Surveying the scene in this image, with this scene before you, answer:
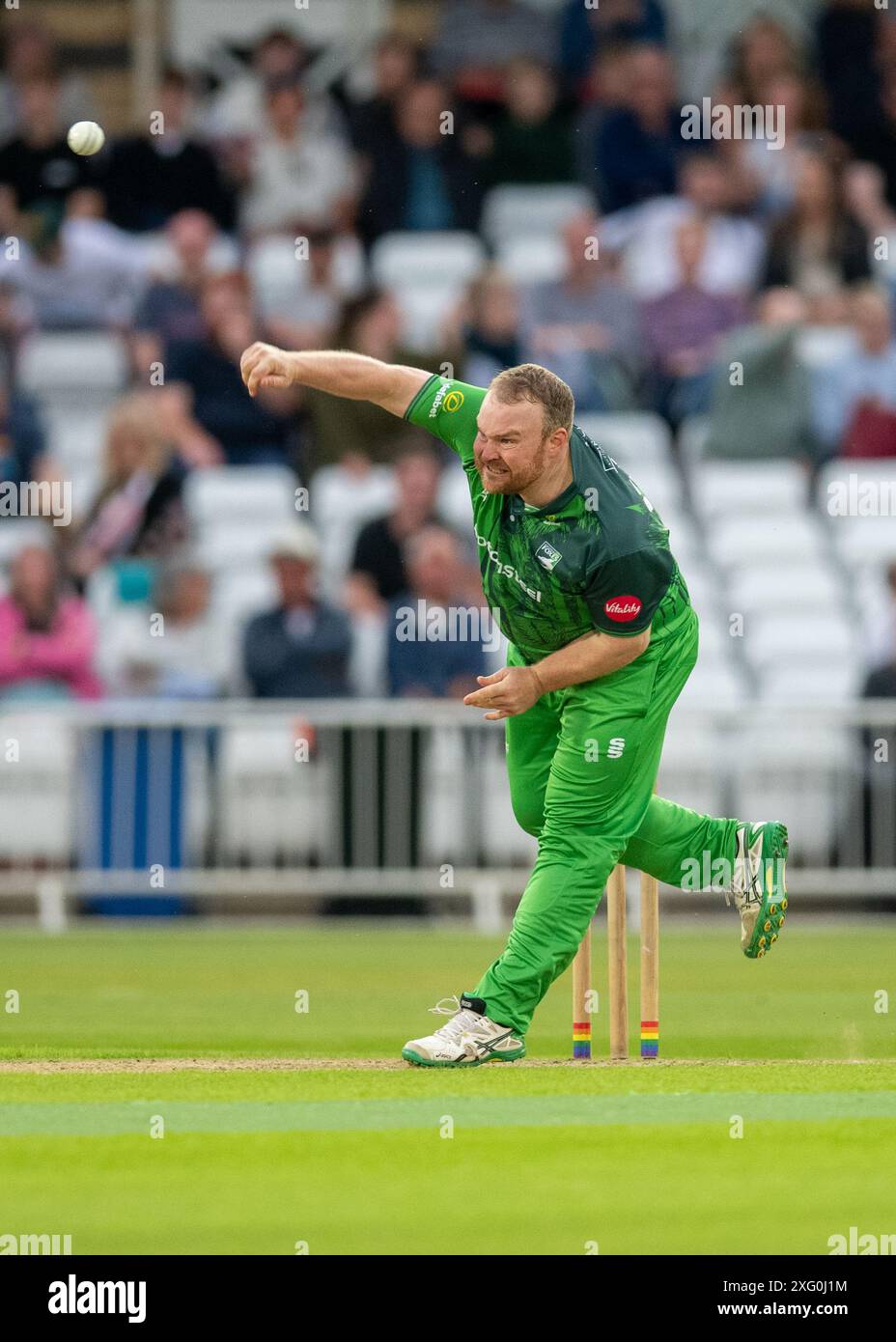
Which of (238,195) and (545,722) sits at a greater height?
(238,195)

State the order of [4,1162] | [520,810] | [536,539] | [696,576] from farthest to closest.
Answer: [696,576] → [520,810] → [536,539] → [4,1162]

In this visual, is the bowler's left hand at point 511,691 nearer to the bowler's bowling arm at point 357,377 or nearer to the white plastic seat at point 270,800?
the bowler's bowling arm at point 357,377

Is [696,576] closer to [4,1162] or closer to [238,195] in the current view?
[238,195]

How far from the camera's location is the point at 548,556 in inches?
367

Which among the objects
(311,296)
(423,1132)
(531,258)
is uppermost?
(531,258)

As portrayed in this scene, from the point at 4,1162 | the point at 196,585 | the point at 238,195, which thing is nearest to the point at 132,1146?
the point at 4,1162

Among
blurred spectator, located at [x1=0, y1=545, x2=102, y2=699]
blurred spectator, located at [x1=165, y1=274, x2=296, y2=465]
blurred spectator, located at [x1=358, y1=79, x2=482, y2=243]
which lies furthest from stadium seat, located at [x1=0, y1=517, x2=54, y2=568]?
blurred spectator, located at [x1=358, y1=79, x2=482, y2=243]

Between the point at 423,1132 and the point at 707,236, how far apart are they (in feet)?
53.6

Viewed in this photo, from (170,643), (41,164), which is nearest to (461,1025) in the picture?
(170,643)

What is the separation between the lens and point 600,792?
9.50 metres

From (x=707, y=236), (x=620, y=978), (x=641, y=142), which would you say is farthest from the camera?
(x=641, y=142)

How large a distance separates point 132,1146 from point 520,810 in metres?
2.95

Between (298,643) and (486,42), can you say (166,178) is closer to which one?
(486,42)

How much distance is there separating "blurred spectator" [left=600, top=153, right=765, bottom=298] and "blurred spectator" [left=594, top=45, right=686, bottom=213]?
0.15 meters
